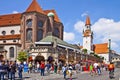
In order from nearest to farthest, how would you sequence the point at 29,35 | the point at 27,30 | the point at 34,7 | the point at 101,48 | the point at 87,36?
the point at 29,35 < the point at 27,30 < the point at 34,7 < the point at 87,36 < the point at 101,48

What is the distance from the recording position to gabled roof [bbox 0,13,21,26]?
294 feet

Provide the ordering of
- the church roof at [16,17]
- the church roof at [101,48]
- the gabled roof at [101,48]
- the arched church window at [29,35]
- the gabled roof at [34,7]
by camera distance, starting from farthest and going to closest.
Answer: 1. the church roof at [101,48]
2. the gabled roof at [101,48]
3. the church roof at [16,17]
4. the gabled roof at [34,7]
5. the arched church window at [29,35]

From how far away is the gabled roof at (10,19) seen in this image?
89762 mm

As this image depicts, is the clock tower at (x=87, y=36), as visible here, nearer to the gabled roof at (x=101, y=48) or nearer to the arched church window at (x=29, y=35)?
the gabled roof at (x=101, y=48)

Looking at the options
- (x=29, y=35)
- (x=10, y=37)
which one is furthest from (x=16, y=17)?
(x=29, y=35)

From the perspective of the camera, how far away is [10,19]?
92750 mm

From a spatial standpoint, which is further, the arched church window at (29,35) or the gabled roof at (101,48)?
the gabled roof at (101,48)

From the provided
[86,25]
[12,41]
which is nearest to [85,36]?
[86,25]

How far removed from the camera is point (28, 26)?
79188 millimetres

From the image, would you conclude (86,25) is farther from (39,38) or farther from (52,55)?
(52,55)

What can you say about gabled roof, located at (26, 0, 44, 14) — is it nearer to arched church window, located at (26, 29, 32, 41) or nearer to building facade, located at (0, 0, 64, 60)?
building facade, located at (0, 0, 64, 60)

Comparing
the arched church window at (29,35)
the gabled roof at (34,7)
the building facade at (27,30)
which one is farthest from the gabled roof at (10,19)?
the arched church window at (29,35)

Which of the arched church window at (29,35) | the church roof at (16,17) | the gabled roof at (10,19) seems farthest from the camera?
the gabled roof at (10,19)

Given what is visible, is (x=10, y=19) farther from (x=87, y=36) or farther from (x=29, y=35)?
(x=87, y=36)
